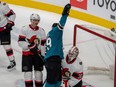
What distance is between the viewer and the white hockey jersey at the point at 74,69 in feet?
11.9

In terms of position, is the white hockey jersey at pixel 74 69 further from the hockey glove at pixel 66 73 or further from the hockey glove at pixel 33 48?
the hockey glove at pixel 33 48

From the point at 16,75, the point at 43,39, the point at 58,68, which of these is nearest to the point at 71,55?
the point at 58,68

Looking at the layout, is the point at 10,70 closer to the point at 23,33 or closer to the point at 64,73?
the point at 23,33

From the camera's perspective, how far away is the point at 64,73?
3729 millimetres

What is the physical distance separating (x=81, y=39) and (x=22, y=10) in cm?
278

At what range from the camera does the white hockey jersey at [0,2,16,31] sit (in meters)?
4.75

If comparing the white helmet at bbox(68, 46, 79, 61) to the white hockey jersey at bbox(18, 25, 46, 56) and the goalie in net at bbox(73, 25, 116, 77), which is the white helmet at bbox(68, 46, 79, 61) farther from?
the goalie in net at bbox(73, 25, 116, 77)

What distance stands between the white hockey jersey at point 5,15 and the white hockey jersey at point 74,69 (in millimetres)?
1291

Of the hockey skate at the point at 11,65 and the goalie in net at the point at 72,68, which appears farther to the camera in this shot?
the hockey skate at the point at 11,65

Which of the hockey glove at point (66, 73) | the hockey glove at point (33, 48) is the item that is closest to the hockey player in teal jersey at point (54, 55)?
the hockey glove at point (66, 73)

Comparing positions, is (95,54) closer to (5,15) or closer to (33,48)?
(33,48)

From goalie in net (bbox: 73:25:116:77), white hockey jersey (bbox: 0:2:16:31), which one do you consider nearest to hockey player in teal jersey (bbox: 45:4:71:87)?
goalie in net (bbox: 73:25:116:77)

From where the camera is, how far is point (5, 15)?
4.78 metres

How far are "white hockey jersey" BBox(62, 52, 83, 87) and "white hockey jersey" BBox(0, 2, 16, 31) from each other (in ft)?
4.24
